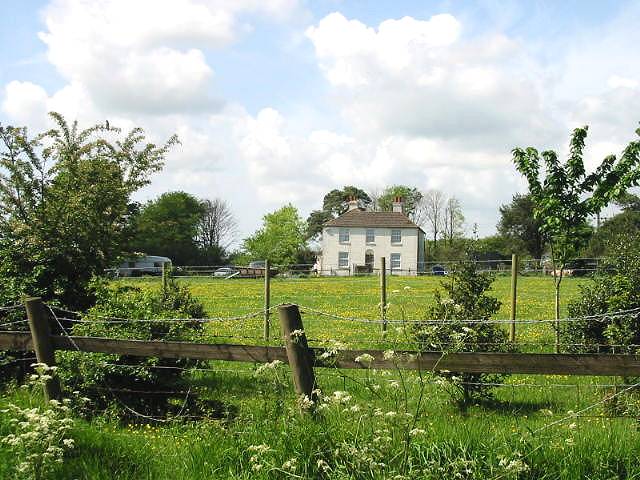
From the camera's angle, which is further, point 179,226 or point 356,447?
point 179,226

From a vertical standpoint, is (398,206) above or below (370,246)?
above

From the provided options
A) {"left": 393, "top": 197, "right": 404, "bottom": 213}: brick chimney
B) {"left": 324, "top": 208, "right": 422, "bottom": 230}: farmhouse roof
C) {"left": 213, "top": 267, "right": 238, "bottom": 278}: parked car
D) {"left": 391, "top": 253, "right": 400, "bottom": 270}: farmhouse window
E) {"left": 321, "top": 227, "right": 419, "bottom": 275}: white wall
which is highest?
{"left": 393, "top": 197, "right": 404, "bottom": 213}: brick chimney

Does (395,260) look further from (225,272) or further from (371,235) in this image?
(225,272)

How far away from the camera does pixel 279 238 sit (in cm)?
8050

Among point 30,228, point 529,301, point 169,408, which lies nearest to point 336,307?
point 529,301

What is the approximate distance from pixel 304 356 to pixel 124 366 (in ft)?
8.95

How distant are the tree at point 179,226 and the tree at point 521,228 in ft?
132

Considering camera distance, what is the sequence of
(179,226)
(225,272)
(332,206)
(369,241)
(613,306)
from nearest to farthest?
(613,306)
(225,272)
(369,241)
(179,226)
(332,206)

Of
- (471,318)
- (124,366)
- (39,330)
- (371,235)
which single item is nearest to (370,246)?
(371,235)

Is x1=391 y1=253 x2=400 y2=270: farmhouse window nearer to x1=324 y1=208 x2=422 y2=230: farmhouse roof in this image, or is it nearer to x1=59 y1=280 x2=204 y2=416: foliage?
x1=324 y1=208 x2=422 y2=230: farmhouse roof

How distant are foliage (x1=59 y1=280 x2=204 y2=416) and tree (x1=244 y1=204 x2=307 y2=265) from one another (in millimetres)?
60979

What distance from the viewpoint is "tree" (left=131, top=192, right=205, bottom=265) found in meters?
84.9

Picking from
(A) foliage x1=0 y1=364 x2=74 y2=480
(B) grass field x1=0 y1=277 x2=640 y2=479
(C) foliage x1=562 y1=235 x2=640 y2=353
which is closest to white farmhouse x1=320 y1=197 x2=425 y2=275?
(C) foliage x1=562 y1=235 x2=640 y2=353

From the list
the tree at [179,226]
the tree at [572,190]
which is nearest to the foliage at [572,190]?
the tree at [572,190]
